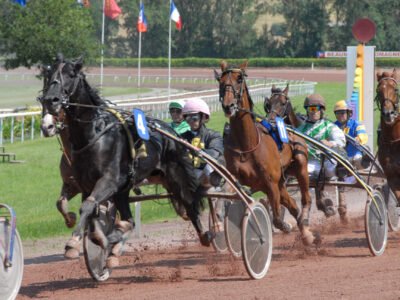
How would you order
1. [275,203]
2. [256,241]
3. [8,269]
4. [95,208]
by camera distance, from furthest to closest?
[275,203], [256,241], [95,208], [8,269]

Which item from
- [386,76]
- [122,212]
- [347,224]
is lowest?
[347,224]

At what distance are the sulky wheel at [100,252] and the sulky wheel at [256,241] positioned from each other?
1108 millimetres

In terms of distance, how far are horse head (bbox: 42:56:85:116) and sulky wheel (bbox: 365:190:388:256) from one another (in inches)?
129

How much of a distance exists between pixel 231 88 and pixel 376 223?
219cm

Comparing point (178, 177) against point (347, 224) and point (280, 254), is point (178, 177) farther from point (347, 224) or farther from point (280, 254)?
point (347, 224)

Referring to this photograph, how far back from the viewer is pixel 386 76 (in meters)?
10.4

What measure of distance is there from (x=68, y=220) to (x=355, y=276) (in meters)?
3.18

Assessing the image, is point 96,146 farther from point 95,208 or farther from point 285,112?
point 285,112

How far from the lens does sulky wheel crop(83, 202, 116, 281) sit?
8.14m

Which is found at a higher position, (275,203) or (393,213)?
(275,203)

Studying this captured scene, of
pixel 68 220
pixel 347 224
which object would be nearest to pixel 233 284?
pixel 68 220

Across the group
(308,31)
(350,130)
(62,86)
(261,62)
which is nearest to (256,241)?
(62,86)

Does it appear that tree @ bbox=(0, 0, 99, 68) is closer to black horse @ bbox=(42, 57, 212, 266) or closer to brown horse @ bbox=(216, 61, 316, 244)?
brown horse @ bbox=(216, 61, 316, 244)

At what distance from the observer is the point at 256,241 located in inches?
330
